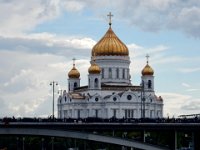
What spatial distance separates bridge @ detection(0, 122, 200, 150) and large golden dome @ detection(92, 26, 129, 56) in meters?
77.0

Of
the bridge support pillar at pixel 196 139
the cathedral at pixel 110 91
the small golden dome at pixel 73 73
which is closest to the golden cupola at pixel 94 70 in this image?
the cathedral at pixel 110 91

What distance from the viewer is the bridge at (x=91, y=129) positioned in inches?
3206

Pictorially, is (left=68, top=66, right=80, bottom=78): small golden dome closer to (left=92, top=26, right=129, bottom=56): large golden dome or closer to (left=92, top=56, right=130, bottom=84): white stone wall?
(left=92, top=26, right=129, bottom=56): large golden dome

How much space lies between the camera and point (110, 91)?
162375mm

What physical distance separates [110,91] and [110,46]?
864 cm

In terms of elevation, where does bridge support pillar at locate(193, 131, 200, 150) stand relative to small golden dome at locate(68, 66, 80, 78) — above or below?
below

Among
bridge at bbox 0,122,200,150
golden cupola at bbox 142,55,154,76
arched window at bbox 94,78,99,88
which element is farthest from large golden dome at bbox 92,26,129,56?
bridge at bbox 0,122,200,150

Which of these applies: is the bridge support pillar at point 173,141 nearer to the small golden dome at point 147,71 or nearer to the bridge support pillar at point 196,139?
the bridge support pillar at point 196,139

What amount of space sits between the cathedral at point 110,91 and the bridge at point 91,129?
6763 centimetres

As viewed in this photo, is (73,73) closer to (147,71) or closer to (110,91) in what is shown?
(110,91)

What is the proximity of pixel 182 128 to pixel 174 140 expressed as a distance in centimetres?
235

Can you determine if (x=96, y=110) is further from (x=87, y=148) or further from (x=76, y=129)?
(x=76, y=129)

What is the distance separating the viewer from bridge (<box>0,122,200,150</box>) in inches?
3206

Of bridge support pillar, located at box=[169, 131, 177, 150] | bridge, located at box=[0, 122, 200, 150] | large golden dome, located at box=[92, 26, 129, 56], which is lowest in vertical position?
bridge support pillar, located at box=[169, 131, 177, 150]
